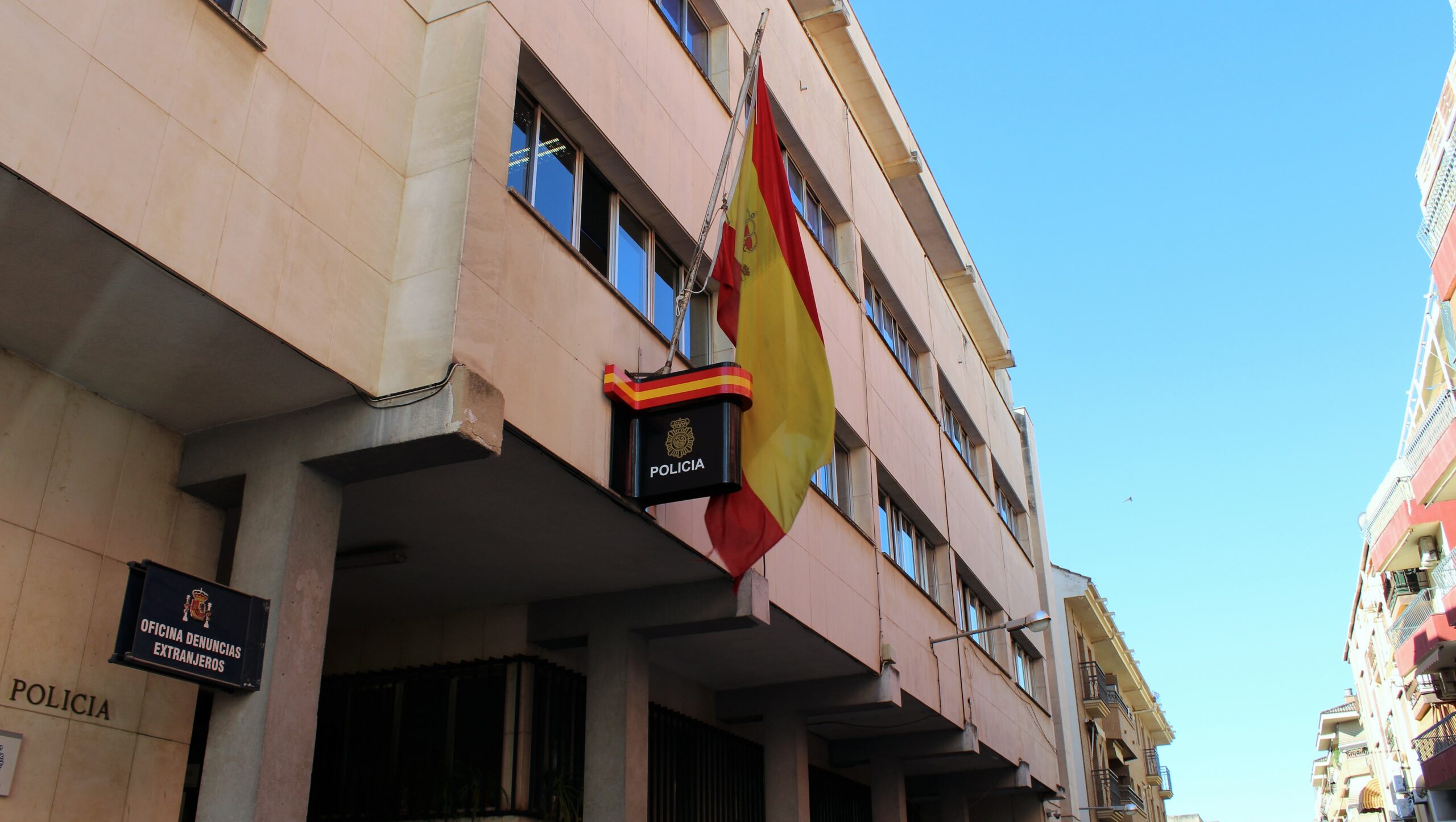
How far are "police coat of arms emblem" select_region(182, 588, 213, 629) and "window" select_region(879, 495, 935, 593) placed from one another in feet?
37.9

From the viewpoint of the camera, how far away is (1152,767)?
197 feet

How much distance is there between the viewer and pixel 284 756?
295 inches

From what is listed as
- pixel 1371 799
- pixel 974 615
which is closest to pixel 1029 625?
pixel 974 615

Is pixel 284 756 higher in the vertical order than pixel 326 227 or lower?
lower

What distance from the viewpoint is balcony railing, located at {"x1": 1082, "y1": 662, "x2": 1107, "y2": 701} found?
40.2m

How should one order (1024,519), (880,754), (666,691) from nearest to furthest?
1. (666,691)
2. (880,754)
3. (1024,519)

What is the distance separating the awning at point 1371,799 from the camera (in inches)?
2304

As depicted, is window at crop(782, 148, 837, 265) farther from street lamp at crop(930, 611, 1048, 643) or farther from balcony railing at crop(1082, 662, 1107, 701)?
balcony railing at crop(1082, 662, 1107, 701)

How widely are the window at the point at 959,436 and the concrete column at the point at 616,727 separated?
13619 millimetres

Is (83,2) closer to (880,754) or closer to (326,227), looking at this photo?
(326,227)

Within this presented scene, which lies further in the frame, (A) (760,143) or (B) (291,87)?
(A) (760,143)

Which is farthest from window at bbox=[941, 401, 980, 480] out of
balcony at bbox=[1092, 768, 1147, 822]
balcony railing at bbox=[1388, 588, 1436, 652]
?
balcony at bbox=[1092, 768, 1147, 822]

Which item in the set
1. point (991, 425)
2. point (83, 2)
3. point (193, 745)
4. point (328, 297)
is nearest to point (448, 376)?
point (328, 297)

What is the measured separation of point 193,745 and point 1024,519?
25767mm
